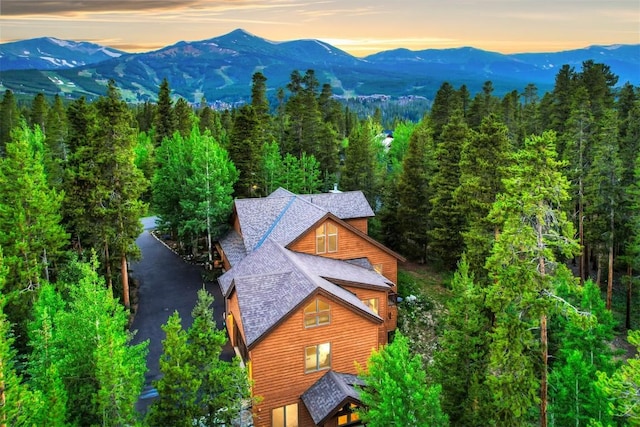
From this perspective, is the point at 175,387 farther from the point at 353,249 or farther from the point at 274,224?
the point at 274,224

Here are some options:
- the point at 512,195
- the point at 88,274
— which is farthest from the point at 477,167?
the point at 88,274

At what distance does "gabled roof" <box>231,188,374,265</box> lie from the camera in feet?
101

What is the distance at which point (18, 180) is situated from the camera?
81.2ft

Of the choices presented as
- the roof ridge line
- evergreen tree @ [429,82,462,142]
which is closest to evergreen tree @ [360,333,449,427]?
the roof ridge line

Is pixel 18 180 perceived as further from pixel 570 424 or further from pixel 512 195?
pixel 570 424

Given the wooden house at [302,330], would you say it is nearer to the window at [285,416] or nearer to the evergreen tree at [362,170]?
the window at [285,416]

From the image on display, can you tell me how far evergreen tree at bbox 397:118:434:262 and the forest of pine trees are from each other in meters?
0.13

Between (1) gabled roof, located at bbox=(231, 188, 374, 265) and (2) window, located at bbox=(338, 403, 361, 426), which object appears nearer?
(2) window, located at bbox=(338, 403, 361, 426)

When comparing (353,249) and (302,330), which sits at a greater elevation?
(353,249)

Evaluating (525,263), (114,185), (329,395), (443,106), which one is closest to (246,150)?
(114,185)

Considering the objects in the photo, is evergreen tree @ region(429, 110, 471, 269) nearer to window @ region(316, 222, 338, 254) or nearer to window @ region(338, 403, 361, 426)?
window @ region(316, 222, 338, 254)

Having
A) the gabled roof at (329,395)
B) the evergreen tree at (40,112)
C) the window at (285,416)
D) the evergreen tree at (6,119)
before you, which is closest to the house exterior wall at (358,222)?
the gabled roof at (329,395)

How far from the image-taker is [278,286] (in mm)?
23203

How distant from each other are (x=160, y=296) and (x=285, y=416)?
17.4 m
